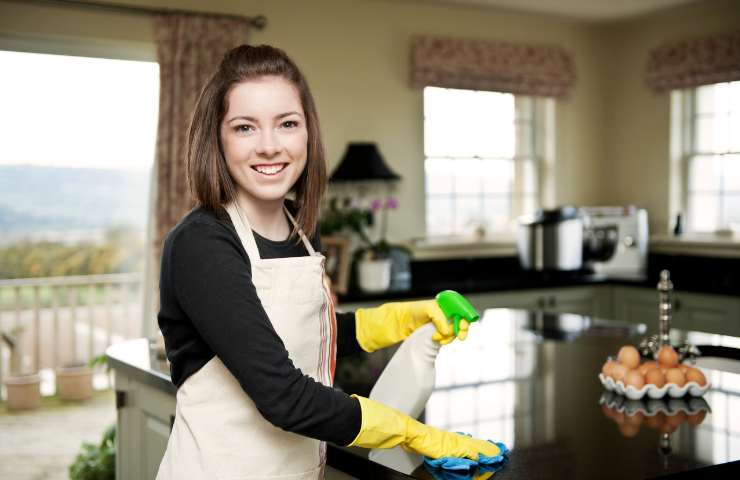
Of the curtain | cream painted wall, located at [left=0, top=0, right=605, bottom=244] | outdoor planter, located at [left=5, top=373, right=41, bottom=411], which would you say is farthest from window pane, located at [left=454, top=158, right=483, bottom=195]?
outdoor planter, located at [left=5, top=373, right=41, bottom=411]

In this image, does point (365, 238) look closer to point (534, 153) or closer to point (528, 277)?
point (528, 277)

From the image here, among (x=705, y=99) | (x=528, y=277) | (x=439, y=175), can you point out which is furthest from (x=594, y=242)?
(x=705, y=99)

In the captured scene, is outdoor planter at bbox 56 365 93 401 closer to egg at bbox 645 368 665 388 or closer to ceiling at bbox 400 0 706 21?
ceiling at bbox 400 0 706 21

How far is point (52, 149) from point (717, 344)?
3.52m

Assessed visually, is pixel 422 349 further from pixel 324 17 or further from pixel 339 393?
pixel 324 17

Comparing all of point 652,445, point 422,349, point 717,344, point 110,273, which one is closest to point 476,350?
point 717,344

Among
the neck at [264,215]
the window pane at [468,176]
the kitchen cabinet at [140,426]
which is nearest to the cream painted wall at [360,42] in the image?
the window pane at [468,176]

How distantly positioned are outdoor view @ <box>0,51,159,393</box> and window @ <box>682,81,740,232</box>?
337cm

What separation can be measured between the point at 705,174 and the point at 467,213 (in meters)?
1.54

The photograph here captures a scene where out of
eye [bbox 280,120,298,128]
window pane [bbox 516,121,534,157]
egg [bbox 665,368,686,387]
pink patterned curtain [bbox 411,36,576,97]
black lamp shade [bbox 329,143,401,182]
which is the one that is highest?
pink patterned curtain [bbox 411,36,576,97]

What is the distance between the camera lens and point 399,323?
4.94 ft

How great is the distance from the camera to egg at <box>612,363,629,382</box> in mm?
1873

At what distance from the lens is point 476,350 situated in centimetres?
253

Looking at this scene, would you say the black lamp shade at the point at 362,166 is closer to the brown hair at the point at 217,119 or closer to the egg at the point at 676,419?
the egg at the point at 676,419
